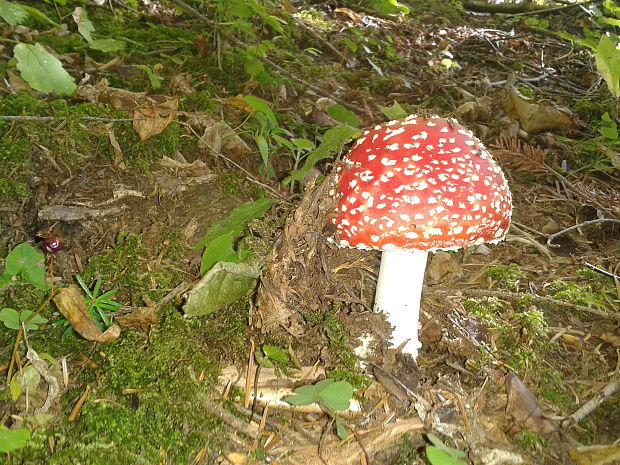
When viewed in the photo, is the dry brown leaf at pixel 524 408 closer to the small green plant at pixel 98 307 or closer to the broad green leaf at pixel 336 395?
the broad green leaf at pixel 336 395

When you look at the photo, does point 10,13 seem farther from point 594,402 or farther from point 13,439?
point 594,402

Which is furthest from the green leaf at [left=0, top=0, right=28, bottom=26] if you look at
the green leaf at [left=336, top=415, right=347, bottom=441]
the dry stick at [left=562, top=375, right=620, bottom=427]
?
the dry stick at [left=562, top=375, right=620, bottom=427]

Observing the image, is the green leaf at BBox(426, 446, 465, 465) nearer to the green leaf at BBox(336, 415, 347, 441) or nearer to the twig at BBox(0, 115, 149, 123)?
the green leaf at BBox(336, 415, 347, 441)

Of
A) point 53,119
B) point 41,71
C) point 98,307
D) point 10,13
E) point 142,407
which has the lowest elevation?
point 142,407

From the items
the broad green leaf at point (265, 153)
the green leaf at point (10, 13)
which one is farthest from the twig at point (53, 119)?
the broad green leaf at point (265, 153)

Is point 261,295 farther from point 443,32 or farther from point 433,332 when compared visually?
point 443,32

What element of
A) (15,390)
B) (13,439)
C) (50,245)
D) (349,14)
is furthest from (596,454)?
(349,14)

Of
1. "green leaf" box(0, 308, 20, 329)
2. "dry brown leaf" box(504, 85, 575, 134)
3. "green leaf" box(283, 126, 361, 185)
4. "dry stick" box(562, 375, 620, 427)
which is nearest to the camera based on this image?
"green leaf" box(0, 308, 20, 329)
